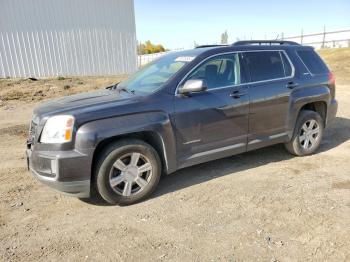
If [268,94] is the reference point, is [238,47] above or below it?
above

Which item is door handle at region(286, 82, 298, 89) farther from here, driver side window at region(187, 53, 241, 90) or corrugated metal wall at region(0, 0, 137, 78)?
corrugated metal wall at region(0, 0, 137, 78)

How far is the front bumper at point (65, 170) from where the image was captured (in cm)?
348

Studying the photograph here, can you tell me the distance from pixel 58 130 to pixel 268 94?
2917 millimetres

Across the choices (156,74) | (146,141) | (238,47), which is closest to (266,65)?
(238,47)

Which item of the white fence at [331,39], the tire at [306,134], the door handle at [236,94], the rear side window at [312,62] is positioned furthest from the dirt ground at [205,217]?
the white fence at [331,39]

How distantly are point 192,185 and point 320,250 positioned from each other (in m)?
1.86

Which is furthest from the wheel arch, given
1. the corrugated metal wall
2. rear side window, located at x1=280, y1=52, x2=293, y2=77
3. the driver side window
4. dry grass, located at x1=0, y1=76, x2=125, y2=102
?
the corrugated metal wall

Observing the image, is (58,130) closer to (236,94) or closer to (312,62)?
(236,94)

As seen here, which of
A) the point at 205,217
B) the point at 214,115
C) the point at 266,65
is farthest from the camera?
the point at 266,65

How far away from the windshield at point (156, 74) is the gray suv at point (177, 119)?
23 millimetres

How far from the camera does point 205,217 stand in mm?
3600

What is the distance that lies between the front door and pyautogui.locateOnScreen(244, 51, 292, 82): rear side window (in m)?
0.23

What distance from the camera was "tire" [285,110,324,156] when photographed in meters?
5.23

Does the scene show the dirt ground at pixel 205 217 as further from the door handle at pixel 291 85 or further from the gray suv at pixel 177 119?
the door handle at pixel 291 85
